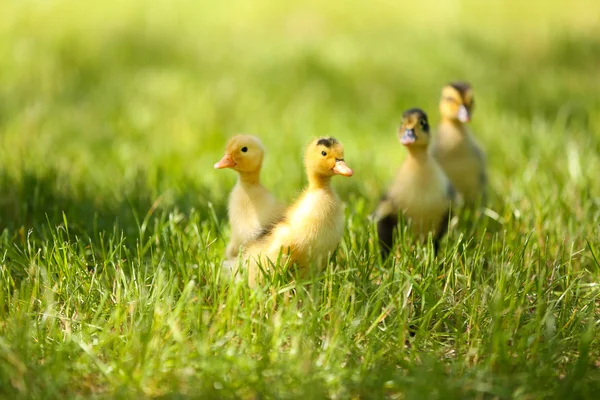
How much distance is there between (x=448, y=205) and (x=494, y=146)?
7.10 feet

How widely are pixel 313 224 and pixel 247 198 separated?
0.42m

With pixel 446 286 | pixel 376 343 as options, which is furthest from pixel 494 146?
pixel 376 343

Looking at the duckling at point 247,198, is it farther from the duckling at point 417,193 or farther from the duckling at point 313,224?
the duckling at point 417,193

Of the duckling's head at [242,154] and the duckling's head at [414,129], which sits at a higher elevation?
the duckling's head at [414,129]

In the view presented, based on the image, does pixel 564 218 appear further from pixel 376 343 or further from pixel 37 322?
pixel 37 322

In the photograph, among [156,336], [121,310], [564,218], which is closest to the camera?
[156,336]

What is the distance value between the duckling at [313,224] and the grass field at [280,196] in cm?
14

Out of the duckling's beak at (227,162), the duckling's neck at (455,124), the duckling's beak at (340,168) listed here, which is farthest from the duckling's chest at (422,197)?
Result: the duckling's beak at (227,162)

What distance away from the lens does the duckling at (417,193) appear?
3.84 metres

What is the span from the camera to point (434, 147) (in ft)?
14.9

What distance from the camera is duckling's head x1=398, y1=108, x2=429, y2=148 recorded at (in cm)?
378

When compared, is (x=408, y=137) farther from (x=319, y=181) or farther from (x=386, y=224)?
(x=319, y=181)

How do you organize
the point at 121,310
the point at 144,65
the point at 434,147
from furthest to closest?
the point at 144,65 → the point at 434,147 → the point at 121,310

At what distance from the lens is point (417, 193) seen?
152 inches
